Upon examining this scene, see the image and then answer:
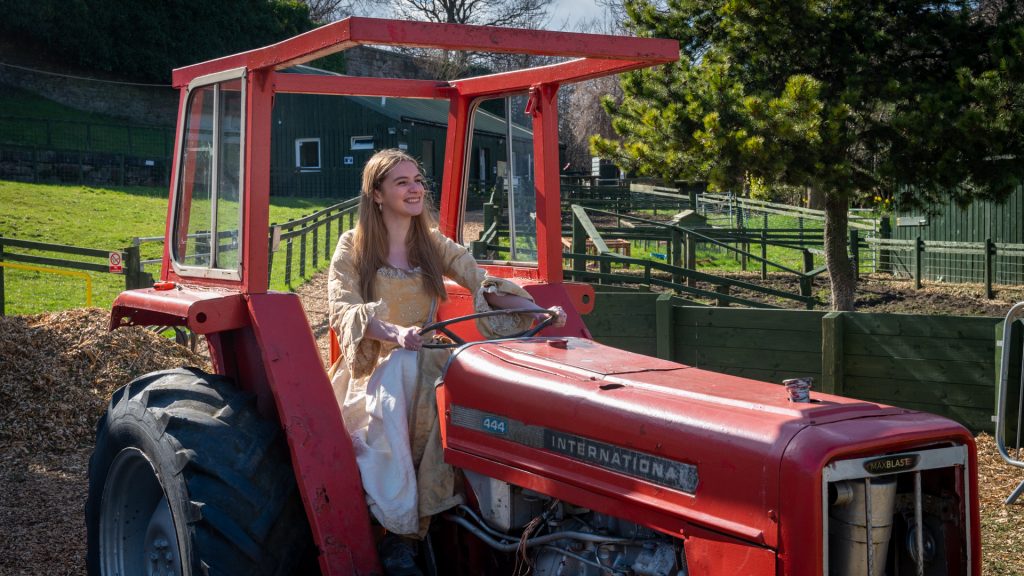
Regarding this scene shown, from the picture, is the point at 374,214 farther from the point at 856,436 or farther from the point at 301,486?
the point at 856,436

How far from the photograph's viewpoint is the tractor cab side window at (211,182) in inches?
149

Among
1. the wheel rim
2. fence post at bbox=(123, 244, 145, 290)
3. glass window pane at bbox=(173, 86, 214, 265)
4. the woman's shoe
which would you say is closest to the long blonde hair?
glass window pane at bbox=(173, 86, 214, 265)

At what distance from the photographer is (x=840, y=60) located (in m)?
10.4

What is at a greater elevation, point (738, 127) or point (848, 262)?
point (738, 127)

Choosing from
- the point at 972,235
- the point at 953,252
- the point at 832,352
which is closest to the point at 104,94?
the point at 972,235

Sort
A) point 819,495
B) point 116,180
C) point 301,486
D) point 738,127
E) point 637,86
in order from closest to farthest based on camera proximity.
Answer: point 819,495
point 301,486
point 738,127
point 637,86
point 116,180

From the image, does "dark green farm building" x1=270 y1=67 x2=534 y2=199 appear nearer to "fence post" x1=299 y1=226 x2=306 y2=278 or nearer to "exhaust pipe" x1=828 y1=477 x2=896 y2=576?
"fence post" x1=299 y1=226 x2=306 y2=278

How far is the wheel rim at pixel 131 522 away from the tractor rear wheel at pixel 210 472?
0.01 metres

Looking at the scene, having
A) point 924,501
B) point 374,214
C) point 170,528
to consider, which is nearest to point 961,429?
point 924,501

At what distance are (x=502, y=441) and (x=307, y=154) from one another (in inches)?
1186

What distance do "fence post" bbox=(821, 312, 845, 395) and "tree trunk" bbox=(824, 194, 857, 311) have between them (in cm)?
398

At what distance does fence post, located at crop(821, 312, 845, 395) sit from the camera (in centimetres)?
793

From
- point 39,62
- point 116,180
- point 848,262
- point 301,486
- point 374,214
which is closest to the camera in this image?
point 301,486

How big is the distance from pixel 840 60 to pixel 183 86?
804 cm
